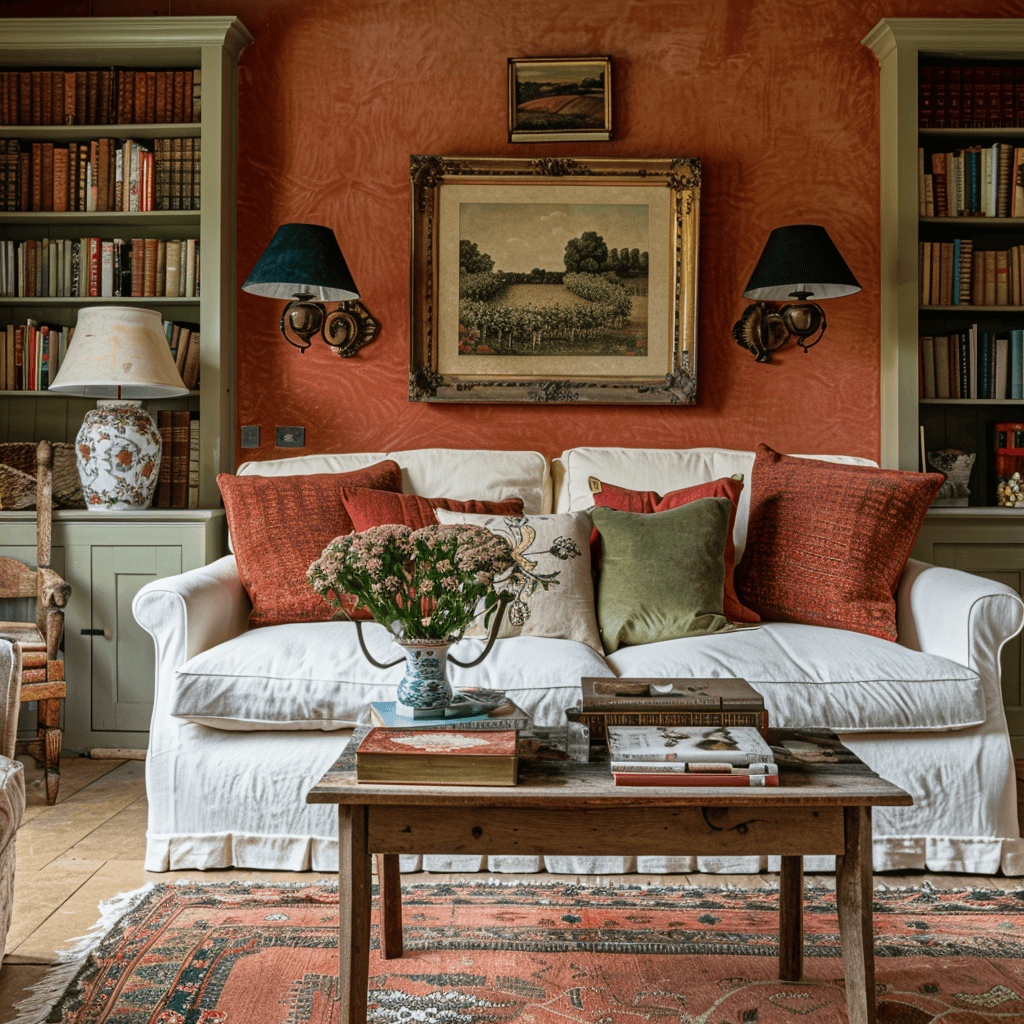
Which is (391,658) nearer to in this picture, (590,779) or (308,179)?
Result: (590,779)

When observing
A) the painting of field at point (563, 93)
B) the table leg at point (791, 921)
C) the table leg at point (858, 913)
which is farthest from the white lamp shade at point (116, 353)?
the table leg at point (858, 913)

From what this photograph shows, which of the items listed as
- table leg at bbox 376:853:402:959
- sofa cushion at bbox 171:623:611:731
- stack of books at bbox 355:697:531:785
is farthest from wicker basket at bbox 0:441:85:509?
stack of books at bbox 355:697:531:785

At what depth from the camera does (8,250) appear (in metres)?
3.31

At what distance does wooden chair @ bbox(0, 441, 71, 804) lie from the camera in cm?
264

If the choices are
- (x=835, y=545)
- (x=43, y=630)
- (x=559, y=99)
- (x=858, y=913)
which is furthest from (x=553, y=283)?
(x=858, y=913)

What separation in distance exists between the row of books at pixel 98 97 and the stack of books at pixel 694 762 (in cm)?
291

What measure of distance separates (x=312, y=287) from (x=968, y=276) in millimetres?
2287

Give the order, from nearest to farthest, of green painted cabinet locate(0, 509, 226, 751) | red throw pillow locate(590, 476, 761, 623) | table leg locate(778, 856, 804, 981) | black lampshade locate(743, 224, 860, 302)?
table leg locate(778, 856, 804, 981) < red throw pillow locate(590, 476, 761, 623) < black lampshade locate(743, 224, 860, 302) < green painted cabinet locate(0, 509, 226, 751)

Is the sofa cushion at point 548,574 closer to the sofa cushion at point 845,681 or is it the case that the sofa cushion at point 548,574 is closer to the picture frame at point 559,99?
the sofa cushion at point 845,681

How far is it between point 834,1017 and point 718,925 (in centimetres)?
35

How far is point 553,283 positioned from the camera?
3285mm

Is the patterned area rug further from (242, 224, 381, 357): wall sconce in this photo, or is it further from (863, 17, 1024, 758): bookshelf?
(242, 224, 381, 357): wall sconce

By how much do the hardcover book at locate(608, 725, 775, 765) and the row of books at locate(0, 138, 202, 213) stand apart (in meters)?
2.67

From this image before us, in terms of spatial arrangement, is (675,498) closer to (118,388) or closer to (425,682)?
(425,682)
